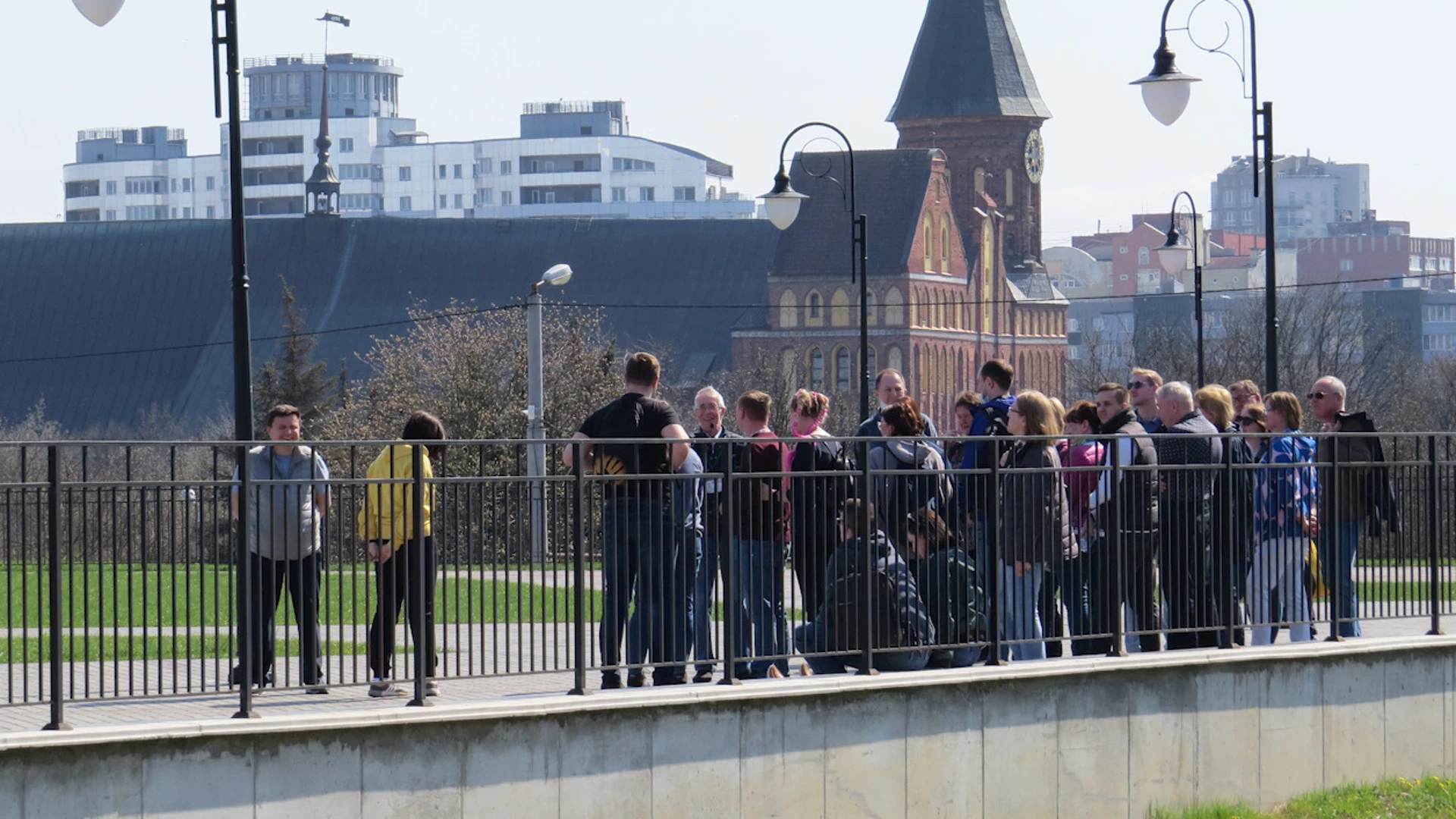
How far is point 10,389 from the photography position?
376 feet

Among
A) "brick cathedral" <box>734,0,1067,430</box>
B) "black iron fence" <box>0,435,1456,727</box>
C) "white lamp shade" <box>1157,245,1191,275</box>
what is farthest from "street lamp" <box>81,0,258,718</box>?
"brick cathedral" <box>734,0,1067,430</box>

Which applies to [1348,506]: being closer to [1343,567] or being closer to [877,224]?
[1343,567]

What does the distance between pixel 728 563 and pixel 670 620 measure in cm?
36

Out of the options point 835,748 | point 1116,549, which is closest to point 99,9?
point 1116,549

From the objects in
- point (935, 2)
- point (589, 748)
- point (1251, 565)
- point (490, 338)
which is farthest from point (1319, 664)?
point (935, 2)

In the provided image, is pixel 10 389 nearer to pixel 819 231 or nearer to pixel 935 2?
pixel 819 231

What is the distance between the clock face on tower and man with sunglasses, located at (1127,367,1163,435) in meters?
99.9

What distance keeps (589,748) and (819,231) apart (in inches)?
3650

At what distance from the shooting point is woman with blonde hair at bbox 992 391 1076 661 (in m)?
10.9

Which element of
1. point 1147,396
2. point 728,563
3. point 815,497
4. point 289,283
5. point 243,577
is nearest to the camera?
point 243,577

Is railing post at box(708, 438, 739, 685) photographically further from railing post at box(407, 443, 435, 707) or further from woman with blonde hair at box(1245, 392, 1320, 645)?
woman with blonde hair at box(1245, 392, 1320, 645)

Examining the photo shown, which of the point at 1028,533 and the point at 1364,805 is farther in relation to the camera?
the point at 1364,805

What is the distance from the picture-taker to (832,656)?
10.3 meters

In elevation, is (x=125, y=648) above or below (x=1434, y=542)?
below
